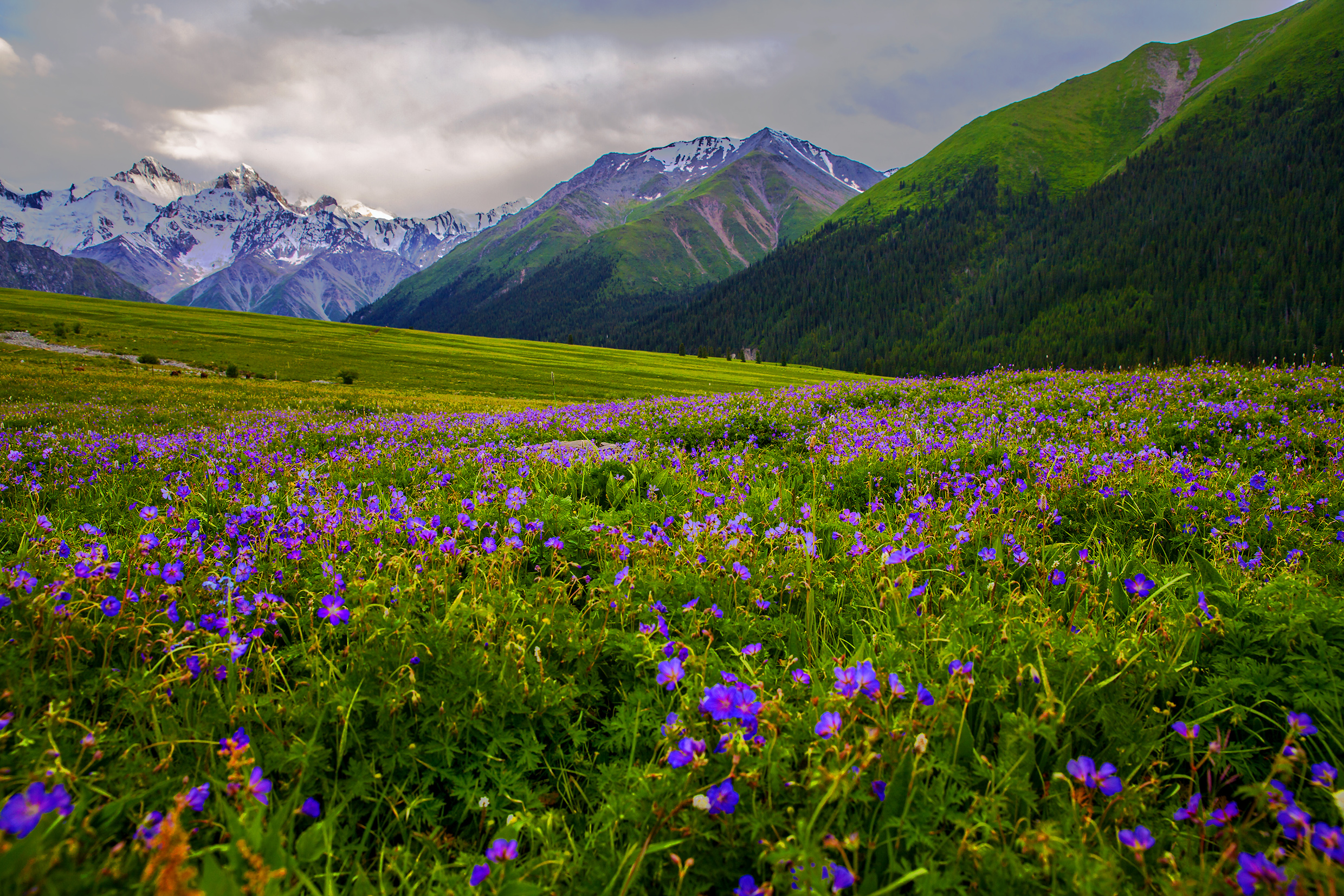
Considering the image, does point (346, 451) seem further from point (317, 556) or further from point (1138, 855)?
point (1138, 855)

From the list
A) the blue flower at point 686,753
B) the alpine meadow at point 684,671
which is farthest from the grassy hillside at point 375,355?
the blue flower at point 686,753

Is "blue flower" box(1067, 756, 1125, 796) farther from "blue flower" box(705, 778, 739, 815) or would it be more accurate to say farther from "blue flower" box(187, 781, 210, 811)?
"blue flower" box(187, 781, 210, 811)

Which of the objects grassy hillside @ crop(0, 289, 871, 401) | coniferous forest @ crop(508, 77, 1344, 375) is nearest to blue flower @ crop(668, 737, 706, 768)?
grassy hillside @ crop(0, 289, 871, 401)

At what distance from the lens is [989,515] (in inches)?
174

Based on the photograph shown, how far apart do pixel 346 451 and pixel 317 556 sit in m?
5.23

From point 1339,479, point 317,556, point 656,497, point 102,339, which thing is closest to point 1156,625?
point 656,497

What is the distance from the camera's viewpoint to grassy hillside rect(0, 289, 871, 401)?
40.9 metres

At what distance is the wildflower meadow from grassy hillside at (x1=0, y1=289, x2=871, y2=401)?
2356 cm

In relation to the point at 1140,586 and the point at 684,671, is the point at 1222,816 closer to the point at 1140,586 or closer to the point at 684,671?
the point at 1140,586

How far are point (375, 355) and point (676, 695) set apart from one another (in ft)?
199

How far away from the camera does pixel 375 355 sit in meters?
54.1

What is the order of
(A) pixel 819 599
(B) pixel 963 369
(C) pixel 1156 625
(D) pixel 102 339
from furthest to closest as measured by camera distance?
(B) pixel 963 369 < (D) pixel 102 339 < (A) pixel 819 599 < (C) pixel 1156 625

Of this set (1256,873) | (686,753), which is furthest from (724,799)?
(1256,873)

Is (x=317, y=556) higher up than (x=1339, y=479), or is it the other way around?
(x=317, y=556)
